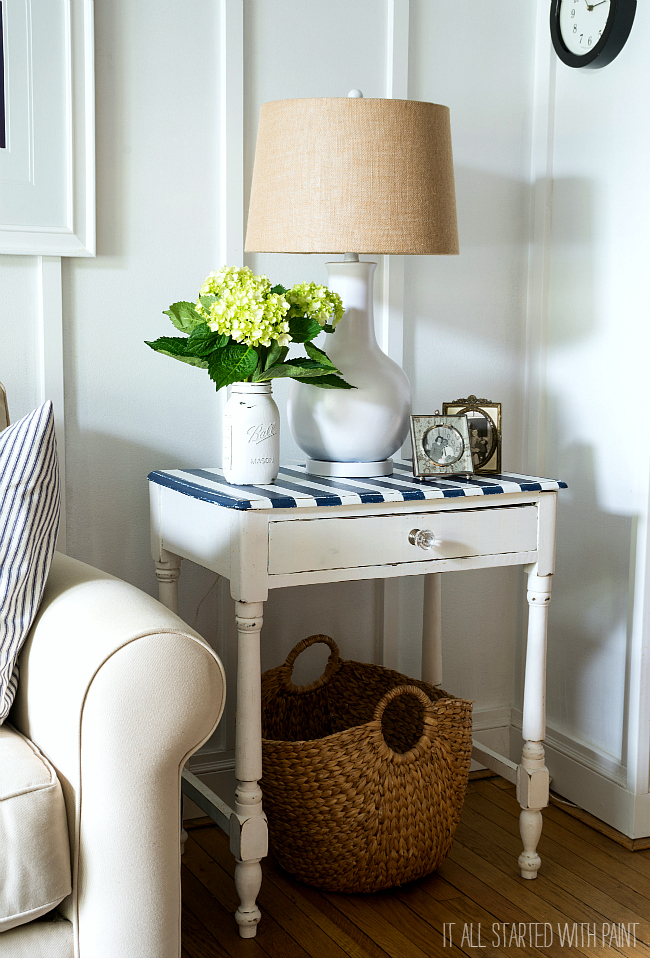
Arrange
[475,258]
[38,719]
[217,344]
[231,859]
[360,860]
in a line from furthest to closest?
1. [475,258]
2. [231,859]
3. [360,860]
4. [217,344]
5. [38,719]

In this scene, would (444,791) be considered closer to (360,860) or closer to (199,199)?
(360,860)

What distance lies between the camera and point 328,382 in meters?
1.57

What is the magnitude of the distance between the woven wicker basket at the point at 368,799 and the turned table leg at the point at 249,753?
0.10 meters

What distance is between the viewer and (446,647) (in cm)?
219

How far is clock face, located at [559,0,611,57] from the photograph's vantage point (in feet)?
6.19

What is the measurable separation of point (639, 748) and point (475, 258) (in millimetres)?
1092

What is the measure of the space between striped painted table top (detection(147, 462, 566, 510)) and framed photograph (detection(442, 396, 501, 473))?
27mm

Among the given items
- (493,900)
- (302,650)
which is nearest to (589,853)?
(493,900)

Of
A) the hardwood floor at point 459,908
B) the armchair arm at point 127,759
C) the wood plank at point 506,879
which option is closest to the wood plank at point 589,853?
the hardwood floor at point 459,908

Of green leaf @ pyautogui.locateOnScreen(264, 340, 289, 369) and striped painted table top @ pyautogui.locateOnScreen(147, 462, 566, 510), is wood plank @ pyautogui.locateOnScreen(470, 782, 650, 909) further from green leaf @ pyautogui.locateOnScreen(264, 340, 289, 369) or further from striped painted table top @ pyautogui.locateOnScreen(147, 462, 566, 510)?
green leaf @ pyautogui.locateOnScreen(264, 340, 289, 369)

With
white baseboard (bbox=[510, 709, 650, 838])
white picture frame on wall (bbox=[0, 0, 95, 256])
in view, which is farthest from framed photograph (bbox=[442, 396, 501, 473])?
white picture frame on wall (bbox=[0, 0, 95, 256])

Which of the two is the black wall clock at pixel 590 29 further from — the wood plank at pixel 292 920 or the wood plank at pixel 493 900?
the wood plank at pixel 292 920

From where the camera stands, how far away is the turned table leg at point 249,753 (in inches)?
58.4

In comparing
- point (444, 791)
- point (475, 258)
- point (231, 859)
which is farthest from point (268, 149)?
point (231, 859)
